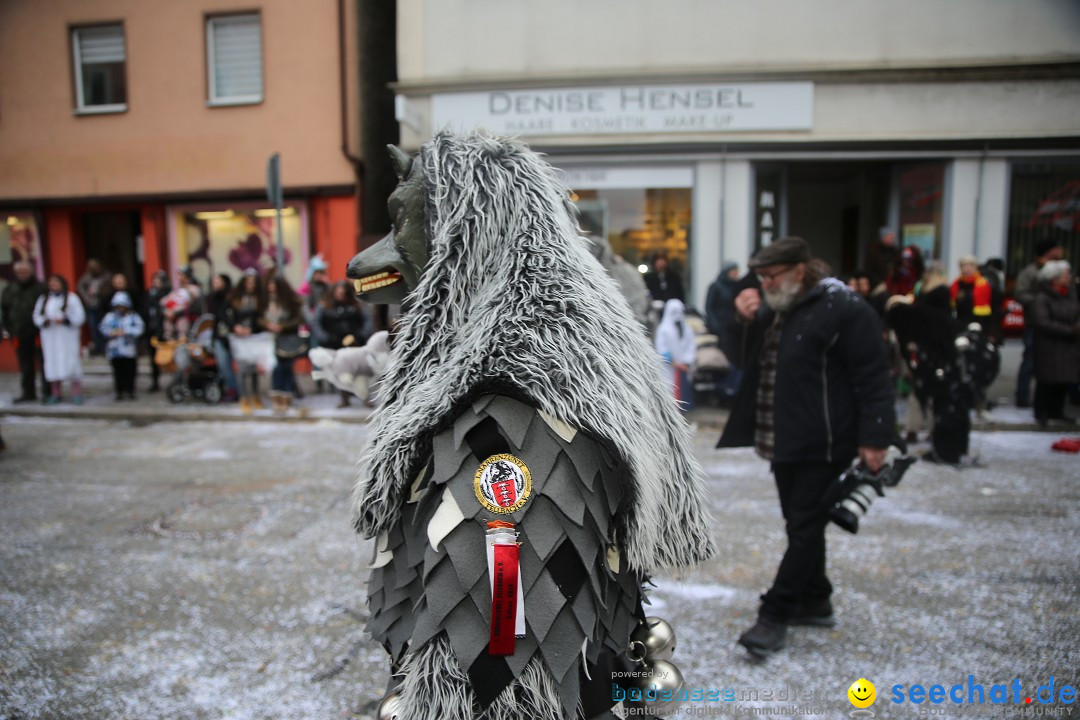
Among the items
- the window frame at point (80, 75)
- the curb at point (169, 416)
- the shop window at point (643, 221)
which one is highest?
the window frame at point (80, 75)

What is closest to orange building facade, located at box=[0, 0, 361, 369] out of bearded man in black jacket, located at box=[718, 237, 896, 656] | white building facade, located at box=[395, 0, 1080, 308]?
white building facade, located at box=[395, 0, 1080, 308]

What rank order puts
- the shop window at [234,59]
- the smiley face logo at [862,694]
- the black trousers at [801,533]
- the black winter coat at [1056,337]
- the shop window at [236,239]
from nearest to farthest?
the smiley face logo at [862,694] < the black trousers at [801,533] < the black winter coat at [1056,337] < the shop window at [234,59] < the shop window at [236,239]

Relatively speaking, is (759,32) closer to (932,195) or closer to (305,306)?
(932,195)

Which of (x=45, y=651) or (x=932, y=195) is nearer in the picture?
(x=45, y=651)

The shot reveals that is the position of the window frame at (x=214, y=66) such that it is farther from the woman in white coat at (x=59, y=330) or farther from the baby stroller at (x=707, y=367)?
the baby stroller at (x=707, y=367)

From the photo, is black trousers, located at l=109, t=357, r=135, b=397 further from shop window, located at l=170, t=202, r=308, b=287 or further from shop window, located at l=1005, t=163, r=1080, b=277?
shop window, located at l=1005, t=163, r=1080, b=277

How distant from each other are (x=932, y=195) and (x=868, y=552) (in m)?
8.39

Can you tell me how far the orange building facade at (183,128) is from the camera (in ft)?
40.4

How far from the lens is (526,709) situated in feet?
4.20

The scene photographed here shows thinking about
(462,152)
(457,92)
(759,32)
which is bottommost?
A: (462,152)

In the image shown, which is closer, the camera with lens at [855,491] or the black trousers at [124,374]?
the camera with lens at [855,491]

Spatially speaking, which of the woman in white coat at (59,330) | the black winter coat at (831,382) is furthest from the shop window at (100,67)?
the black winter coat at (831,382)

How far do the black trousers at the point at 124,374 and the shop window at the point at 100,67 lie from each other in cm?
555

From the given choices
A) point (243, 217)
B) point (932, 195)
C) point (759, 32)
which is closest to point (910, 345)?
point (932, 195)
